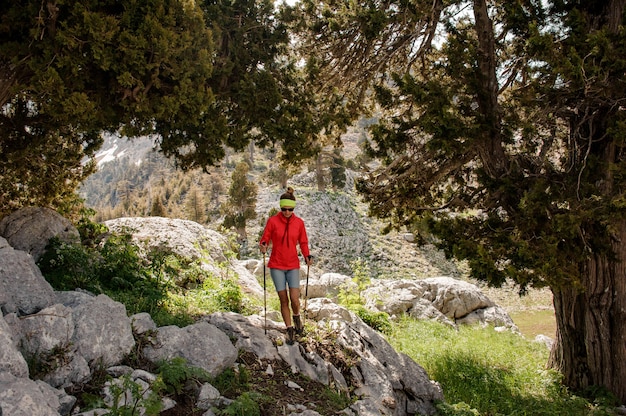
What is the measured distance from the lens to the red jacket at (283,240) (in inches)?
260

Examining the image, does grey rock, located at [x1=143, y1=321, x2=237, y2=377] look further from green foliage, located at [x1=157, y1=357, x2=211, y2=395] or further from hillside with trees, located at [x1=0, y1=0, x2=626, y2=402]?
hillside with trees, located at [x1=0, y1=0, x2=626, y2=402]

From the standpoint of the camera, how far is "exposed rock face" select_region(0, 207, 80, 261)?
8625 mm

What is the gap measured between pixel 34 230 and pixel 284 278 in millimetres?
5528

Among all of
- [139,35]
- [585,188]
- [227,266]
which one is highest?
[139,35]

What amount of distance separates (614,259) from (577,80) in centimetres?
308

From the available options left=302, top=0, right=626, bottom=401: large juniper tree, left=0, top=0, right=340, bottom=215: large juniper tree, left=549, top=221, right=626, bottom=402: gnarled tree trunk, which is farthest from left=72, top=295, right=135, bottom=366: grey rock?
left=549, top=221, right=626, bottom=402: gnarled tree trunk

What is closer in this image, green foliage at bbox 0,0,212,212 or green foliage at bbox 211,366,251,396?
green foliage at bbox 211,366,251,396

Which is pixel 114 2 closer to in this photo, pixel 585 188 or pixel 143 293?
pixel 143 293

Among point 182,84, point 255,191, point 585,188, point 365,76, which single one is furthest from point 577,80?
point 255,191

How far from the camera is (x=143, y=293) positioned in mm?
7844

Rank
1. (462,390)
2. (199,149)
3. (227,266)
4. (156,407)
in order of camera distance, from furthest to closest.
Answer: (227,266)
(199,149)
(462,390)
(156,407)

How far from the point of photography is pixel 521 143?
9.48 meters

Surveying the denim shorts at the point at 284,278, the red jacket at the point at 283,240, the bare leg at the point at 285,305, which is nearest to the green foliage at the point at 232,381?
the bare leg at the point at 285,305

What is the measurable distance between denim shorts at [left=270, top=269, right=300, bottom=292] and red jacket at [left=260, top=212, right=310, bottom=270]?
7 centimetres
